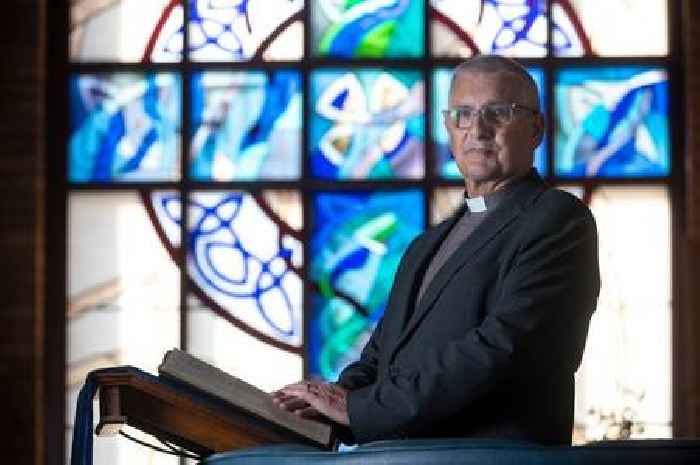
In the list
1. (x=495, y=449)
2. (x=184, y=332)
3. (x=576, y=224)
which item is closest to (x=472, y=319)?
(x=576, y=224)

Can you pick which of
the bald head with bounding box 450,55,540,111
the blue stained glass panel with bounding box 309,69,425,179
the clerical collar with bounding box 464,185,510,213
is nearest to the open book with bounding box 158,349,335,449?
the clerical collar with bounding box 464,185,510,213

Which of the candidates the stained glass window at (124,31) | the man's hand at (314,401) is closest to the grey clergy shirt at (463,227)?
the man's hand at (314,401)

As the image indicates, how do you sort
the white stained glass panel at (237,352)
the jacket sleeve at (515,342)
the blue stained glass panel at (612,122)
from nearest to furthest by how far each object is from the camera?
Result: 1. the jacket sleeve at (515,342)
2. the white stained glass panel at (237,352)
3. the blue stained glass panel at (612,122)

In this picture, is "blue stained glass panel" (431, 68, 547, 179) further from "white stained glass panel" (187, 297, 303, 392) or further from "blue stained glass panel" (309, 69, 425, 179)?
"white stained glass panel" (187, 297, 303, 392)

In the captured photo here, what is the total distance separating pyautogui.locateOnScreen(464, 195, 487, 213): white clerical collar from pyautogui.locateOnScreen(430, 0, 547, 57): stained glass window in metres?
5.61

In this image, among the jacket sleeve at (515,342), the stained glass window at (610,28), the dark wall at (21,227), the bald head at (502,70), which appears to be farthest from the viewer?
the stained glass window at (610,28)

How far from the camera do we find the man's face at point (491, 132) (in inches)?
154

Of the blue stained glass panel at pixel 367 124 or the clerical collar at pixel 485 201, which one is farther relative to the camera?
the blue stained glass panel at pixel 367 124

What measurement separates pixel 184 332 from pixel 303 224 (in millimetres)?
707

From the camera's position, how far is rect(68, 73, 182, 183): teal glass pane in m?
9.63

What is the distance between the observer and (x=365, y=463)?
3205 millimetres

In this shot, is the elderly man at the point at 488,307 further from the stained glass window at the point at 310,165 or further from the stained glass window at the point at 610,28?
the stained glass window at the point at 610,28

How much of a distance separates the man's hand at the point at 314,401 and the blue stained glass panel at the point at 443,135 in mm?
5725

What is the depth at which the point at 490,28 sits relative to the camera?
9680 mm
